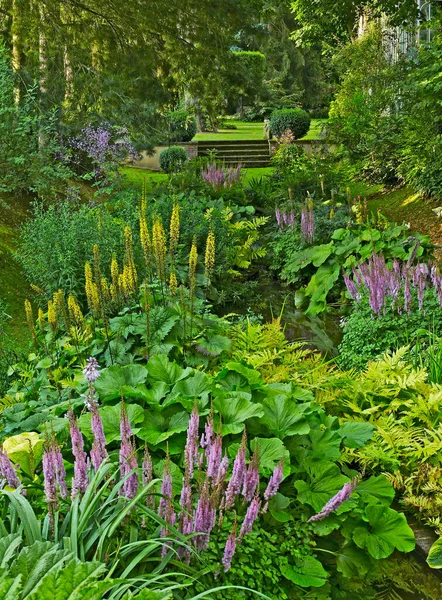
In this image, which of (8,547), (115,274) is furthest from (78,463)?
(115,274)

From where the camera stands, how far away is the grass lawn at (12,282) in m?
6.83

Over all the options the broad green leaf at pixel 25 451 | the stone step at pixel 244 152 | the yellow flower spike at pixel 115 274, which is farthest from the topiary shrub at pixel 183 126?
the broad green leaf at pixel 25 451

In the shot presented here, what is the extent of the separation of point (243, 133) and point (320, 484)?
24.3m

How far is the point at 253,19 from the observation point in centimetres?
1154

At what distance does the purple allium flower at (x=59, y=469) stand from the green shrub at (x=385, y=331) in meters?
3.38

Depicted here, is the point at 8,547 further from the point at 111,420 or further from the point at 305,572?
the point at 305,572

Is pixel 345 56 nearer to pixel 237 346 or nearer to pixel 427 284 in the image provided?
pixel 427 284

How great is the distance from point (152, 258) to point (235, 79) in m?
6.79

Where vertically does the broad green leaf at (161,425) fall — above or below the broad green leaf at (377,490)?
above

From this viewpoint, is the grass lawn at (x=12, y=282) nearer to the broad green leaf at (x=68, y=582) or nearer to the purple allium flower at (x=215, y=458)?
the purple allium flower at (x=215, y=458)

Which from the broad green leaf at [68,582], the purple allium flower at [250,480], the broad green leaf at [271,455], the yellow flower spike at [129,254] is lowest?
the broad green leaf at [271,455]

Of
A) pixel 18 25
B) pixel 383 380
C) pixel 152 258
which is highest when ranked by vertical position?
pixel 18 25

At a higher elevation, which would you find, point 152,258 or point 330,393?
point 152,258

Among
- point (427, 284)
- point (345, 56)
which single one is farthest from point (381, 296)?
point (345, 56)
